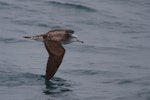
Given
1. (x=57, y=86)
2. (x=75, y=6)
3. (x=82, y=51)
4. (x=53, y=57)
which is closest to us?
(x=57, y=86)

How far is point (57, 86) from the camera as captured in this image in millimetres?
12195

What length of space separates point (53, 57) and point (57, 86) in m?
0.57

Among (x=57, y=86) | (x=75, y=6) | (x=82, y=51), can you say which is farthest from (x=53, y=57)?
(x=75, y=6)

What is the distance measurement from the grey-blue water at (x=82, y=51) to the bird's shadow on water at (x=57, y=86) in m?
0.02

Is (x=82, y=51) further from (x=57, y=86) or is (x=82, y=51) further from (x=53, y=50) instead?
(x=57, y=86)

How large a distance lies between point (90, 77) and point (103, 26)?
469 centimetres

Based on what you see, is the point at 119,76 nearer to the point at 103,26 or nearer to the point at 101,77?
the point at 101,77

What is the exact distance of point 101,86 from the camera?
40.7ft

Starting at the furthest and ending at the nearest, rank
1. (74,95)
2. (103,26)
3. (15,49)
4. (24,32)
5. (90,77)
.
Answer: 1. (103,26)
2. (24,32)
3. (15,49)
4. (90,77)
5. (74,95)

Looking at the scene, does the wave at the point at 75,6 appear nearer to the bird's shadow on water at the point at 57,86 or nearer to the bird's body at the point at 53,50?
the bird's body at the point at 53,50

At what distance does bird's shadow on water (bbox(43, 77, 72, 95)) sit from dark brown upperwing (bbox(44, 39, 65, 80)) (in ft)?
0.52

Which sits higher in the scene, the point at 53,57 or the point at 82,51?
the point at 53,57

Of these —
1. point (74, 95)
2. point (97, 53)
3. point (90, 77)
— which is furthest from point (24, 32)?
point (74, 95)

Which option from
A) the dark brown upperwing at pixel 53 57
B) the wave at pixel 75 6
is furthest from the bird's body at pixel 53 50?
the wave at pixel 75 6
